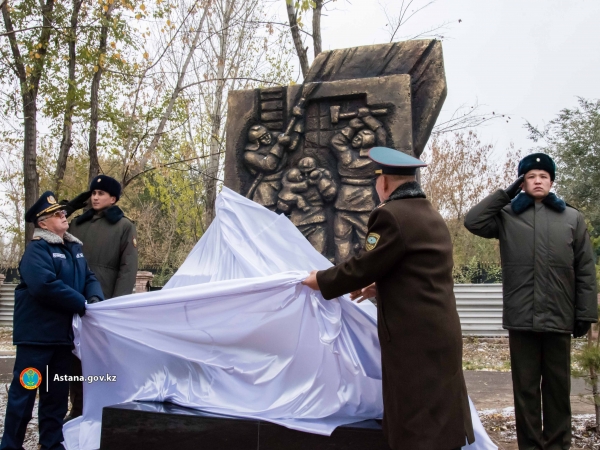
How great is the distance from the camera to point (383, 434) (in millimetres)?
2365

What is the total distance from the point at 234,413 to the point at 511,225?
73.4 inches

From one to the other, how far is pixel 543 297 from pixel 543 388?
51 cm

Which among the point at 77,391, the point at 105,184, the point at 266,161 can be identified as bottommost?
the point at 77,391

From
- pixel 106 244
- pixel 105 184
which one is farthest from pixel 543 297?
pixel 105 184

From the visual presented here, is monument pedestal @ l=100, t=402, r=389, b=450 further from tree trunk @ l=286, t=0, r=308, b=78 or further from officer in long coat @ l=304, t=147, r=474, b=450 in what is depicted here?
tree trunk @ l=286, t=0, r=308, b=78

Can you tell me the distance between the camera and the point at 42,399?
3.17m

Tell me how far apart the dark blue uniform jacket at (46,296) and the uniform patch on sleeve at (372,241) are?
1.60 meters

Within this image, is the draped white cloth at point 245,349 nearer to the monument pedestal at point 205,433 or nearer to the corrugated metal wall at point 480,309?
the monument pedestal at point 205,433

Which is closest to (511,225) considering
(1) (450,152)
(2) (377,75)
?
(2) (377,75)

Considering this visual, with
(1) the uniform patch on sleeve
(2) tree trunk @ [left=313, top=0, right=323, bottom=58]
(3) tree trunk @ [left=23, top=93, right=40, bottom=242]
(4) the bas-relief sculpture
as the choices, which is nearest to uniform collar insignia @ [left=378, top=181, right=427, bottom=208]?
(1) the uniform patch on sleeve

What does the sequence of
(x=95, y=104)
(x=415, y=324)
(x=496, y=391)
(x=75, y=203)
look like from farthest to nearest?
1. (x=95, y=104)
2. (x=496, y=391)
3. (x=75, y=203)
4. (x=415, y=324)

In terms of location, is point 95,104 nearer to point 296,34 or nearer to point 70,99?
point 70,99

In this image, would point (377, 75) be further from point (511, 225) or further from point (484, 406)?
point (484, 406)

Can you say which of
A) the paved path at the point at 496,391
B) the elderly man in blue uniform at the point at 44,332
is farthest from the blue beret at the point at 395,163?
the paved path at the point at 496,391
